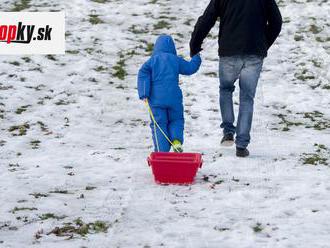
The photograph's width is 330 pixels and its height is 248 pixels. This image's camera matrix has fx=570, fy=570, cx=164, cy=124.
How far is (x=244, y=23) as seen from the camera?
6906mm

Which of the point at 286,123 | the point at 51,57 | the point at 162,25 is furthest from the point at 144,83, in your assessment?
the point at 162,25

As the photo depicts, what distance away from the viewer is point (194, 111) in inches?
381

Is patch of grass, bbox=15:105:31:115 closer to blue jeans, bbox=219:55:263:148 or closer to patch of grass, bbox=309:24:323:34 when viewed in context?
blue jeans, bbox=219:55:263:148

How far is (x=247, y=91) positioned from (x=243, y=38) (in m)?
0.67

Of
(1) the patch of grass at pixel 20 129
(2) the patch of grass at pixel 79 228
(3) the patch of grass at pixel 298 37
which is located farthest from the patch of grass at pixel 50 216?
(3) the patch of grass at pixel 298 37

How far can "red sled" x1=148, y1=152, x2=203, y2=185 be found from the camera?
6.16 metres

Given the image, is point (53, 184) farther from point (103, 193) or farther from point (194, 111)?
point (194, 111)

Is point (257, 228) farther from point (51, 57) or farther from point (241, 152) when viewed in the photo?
point (51, 57)

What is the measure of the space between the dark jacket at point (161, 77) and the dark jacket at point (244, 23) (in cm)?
50

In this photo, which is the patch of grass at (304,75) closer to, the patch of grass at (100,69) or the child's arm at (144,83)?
the patch of grass at (100,69)

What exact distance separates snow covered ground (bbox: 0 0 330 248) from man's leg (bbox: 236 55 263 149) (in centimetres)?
31

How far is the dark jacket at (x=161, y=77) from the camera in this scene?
688 centimetres

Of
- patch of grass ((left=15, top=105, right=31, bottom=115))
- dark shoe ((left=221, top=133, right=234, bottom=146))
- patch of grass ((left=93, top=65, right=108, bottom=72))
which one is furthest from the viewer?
patch of grass ((left=93, top=65, right=108, bottom=72))

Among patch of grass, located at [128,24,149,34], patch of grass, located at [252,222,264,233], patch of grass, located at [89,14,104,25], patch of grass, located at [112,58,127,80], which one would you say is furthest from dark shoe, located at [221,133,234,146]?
patch of grass, located at [89,14,104,25]
